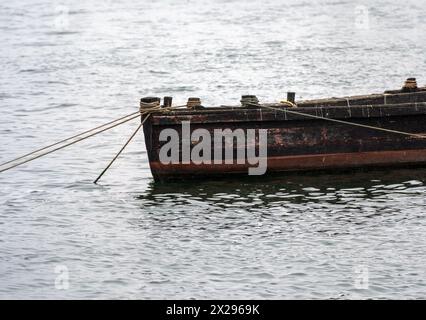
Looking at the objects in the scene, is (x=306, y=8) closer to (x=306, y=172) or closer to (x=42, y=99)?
(x=42, y=99)

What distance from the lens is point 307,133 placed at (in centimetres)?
2012

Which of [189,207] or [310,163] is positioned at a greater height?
[310,163]

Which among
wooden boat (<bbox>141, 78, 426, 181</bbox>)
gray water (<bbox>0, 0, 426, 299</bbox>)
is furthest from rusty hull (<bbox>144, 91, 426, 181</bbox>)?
gray water (<bbox>0, 0, 426, 299</bbox>)

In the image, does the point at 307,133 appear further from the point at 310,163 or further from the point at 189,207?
the point at 189,207

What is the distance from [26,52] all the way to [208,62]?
24.1ft

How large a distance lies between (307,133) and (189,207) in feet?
9.20

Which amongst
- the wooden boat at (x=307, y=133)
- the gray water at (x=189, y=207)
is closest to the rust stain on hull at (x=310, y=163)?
the wooden boat at (x=307, y=133)

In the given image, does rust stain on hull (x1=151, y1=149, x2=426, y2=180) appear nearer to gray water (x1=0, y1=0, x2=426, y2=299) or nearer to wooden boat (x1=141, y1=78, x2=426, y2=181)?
wooden boat (x1=141, y1=78, x2=426, y2=181)

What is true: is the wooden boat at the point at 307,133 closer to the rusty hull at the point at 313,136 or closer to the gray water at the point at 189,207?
the rusty hull at the point at 313,136

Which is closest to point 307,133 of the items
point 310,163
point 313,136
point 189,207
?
point 313,136

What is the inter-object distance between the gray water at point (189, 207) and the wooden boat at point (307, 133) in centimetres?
30

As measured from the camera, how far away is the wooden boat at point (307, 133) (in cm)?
1980

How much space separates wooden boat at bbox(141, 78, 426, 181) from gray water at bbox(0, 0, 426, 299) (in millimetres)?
305

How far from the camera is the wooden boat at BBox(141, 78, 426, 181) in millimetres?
19797
